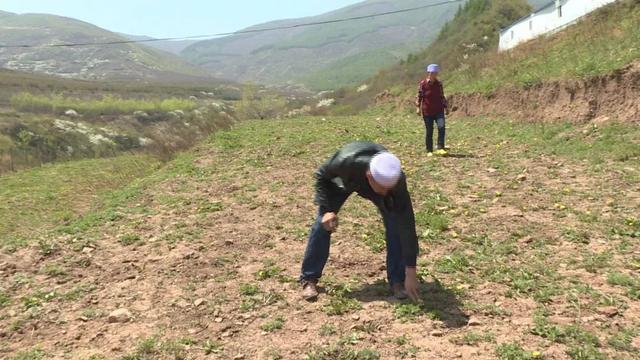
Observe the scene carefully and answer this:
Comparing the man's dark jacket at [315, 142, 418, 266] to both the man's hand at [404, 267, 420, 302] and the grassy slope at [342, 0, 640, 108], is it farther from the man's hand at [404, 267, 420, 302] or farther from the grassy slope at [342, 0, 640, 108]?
the grassy slope at [342, 0, 640, 108]

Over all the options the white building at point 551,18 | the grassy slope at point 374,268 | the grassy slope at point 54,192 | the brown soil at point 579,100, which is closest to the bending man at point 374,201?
the grassy slope at point 374,268

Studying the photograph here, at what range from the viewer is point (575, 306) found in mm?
4836

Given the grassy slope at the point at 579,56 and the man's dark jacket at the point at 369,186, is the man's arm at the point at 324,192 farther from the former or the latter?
the grassy slope at the point at 579,56

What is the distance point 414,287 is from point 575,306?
1.52 m

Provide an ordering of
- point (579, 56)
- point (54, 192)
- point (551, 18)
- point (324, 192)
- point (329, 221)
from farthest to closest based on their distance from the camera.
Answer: point (551, 18) < point (579, 56) < point (54, 192) < point (324, 192) < point (329, 221)

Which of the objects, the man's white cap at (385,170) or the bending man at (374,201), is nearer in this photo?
the man's white cap at (385,170)

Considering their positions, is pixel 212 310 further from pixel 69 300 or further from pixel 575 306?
pixel 575 306

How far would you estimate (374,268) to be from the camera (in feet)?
20.3

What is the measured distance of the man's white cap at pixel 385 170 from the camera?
14.1 ft

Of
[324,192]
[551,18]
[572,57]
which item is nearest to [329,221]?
[324,192]

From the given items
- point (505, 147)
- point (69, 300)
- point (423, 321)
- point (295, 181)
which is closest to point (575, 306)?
point (423, 321)

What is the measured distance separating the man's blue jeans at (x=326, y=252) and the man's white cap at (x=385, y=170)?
0.58 m

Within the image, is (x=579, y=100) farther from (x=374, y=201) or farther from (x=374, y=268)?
(x=374, y=201)

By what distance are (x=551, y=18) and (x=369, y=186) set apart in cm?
3098
